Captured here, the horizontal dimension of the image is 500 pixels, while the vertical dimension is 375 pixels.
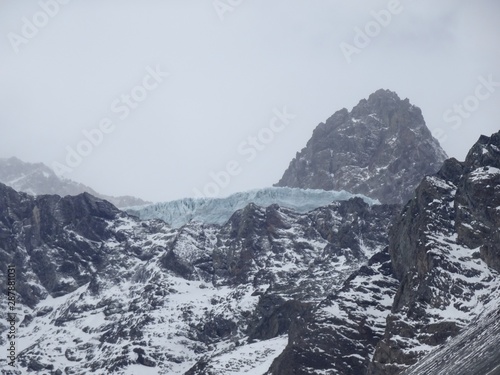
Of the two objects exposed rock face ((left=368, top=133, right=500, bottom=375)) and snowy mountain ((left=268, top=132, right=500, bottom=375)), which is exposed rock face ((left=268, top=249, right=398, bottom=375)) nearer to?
snowy mountain ((left=268, top=132, right=500, bottom=375))

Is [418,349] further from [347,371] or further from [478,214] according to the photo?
[478,214]

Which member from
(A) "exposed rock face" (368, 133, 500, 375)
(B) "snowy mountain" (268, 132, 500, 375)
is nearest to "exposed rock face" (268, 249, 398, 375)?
(B) "snowy mountain" (268, 132, 500, 375)

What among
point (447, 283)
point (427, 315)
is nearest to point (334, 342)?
point (427, 315)

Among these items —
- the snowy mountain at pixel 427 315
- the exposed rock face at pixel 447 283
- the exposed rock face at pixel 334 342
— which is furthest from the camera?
the exposed rock face at pixel 334 342

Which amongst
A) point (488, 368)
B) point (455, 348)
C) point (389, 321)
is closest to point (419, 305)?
point (389, 321)

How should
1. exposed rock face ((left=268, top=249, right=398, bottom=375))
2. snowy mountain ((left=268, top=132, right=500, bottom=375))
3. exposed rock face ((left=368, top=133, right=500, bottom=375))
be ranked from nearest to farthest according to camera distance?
snowy mountain ((left=268, top=132, right=500, bottom=375)), exposed rock face ((left=368, top=133, right=500, bottom=375)), exposed rock face ((left=268, top=249, right=398, bottom=375))

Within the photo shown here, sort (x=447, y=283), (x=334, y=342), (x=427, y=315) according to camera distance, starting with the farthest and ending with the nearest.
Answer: (x=334, y=342)
(x=447, y=283)
(x=427, y=315)

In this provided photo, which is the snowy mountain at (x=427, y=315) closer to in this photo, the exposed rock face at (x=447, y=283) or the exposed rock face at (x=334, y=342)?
the exposed rock face at (x=334, y=342)

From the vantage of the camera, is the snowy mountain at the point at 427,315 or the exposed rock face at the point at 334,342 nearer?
the snowy mountain at the point at 427,315

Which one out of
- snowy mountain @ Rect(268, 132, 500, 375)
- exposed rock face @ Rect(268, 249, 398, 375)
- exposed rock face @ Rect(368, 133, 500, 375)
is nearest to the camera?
snowy mountain @ Rect(268, 132, 500, 375)

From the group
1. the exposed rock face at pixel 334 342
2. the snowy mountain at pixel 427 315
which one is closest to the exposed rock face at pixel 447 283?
the snowy mountain at pixel 427 315

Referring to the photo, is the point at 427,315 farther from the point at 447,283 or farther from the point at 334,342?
the point at 334,342

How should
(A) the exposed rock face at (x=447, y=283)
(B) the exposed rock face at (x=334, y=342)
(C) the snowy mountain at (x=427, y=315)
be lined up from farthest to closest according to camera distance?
(B) the exposed rock face at (x=334, y=342)
(A) the exposed rock face at (x=447, y=283)
(C) the snowy mountain at (x=427, y=315)

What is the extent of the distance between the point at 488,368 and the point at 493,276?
44.3 metres
